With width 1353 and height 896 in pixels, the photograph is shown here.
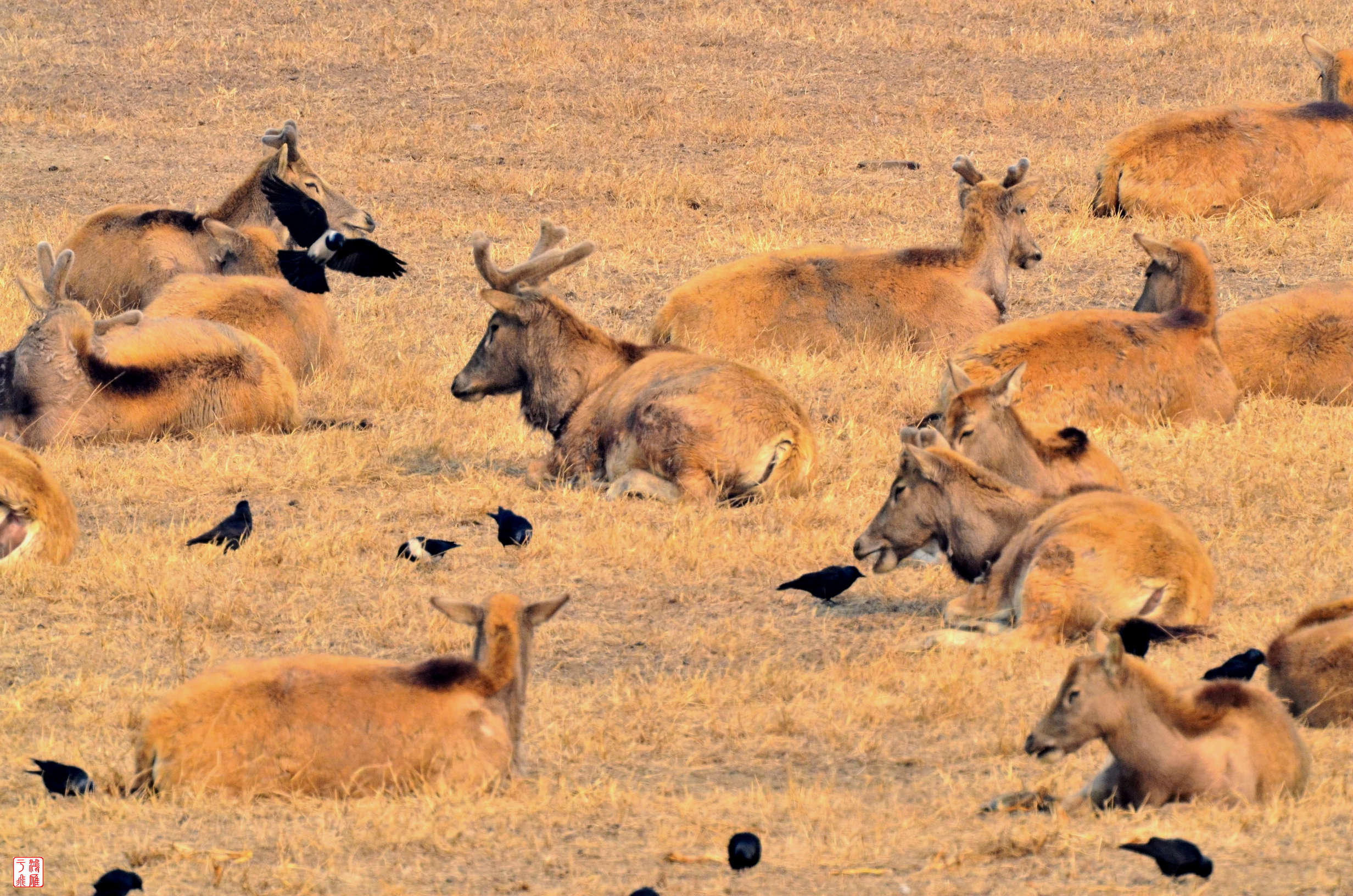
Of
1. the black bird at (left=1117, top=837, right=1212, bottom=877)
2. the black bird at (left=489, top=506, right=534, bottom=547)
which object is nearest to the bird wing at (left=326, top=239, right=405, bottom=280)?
the black bird at (left=489, top=506, right=534, bottom=547)

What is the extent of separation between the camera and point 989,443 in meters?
8.35

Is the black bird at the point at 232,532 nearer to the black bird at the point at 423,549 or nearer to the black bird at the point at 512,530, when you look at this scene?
the black bird at the point at 423,549

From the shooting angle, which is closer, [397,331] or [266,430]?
[266,430]

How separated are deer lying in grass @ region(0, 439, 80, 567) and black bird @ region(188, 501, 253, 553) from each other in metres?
0.54

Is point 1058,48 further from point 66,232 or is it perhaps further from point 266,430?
point 266,430

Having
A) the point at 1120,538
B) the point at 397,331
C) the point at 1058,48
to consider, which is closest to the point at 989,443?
the point at 1120,538

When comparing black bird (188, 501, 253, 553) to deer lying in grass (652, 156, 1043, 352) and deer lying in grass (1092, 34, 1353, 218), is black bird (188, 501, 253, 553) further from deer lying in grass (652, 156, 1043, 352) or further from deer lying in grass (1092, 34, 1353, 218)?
deer lying in grass (1092, 34, 1353, 218)

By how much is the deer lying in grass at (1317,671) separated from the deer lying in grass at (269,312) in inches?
267

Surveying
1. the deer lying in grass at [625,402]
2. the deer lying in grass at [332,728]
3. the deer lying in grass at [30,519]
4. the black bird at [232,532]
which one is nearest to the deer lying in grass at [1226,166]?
the deer lying in grass at [625,402]

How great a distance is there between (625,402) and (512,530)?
58.4 inches

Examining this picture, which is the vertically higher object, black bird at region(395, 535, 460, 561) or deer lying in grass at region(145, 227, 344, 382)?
deer lying in grass at region(145, 227, 344, 382)

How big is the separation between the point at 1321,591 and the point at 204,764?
4543mm

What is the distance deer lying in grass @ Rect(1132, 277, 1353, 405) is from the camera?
36.4ft

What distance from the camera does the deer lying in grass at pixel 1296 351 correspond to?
1110 centimetres
